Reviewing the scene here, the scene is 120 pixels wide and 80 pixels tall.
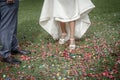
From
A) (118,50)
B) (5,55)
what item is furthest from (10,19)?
(118,50)

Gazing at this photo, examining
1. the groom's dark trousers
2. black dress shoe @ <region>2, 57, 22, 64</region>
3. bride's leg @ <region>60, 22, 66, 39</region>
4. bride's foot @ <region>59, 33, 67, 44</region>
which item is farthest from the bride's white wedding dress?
black dress shoe @ <region>2, 57, 22, 64</region>

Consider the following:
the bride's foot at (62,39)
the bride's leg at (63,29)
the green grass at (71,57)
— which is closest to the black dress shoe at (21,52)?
the green grass at (71,57)

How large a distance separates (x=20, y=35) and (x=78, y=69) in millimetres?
3151

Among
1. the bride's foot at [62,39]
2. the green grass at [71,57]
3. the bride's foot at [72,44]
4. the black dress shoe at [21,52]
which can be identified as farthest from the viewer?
the bride's foot at [62,39]

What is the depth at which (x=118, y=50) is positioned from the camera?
650cm

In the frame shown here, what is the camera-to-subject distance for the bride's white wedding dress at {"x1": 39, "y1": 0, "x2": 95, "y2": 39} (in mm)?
6863

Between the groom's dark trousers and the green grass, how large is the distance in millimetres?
316

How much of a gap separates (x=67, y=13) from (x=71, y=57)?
110cm

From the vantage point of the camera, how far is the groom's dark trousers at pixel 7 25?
19.7 ft

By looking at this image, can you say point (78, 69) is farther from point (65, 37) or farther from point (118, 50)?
point (65, 37)

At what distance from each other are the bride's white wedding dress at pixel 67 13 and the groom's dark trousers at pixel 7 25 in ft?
3.45

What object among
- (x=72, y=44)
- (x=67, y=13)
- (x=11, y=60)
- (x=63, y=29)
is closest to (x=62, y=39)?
(x=63, y=29)

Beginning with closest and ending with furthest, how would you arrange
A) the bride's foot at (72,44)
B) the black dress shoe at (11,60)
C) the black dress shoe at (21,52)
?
the black dress shoe at (11,60) < the black dress shoe at (21,52) < the bride's foot at (72,44)

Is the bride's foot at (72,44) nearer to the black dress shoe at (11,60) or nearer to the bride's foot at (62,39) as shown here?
the bride's foot at (62,39)
